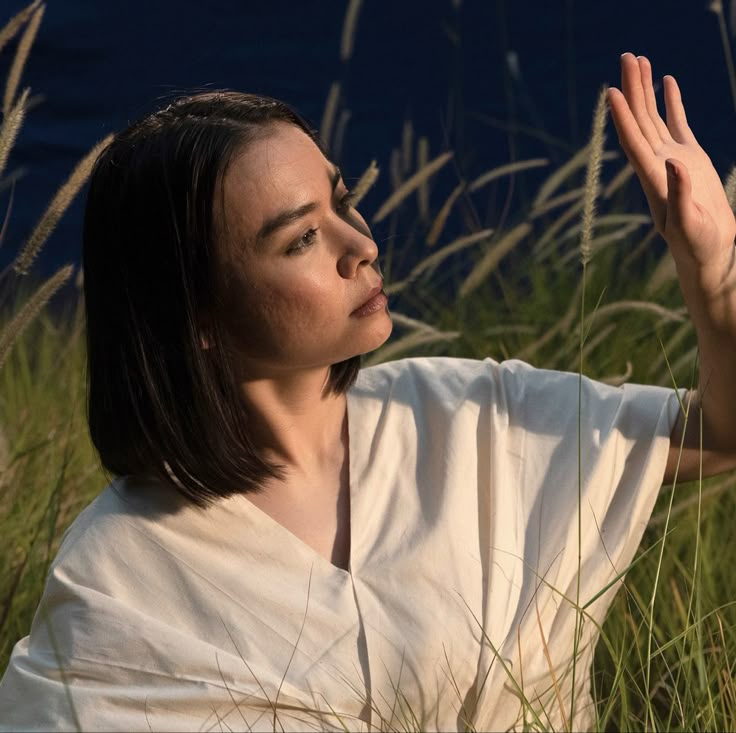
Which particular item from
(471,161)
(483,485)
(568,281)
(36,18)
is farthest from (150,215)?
(471,161)

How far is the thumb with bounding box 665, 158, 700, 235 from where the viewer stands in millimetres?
1461

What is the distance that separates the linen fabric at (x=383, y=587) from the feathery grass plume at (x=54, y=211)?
33cm

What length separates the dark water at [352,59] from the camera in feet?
11.4

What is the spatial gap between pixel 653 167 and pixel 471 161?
1871mm

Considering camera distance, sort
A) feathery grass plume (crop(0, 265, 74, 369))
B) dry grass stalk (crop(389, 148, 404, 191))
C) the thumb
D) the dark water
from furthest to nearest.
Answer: the dark water
dry grass stalk (crop(389, 148, 404, 191))
feathery grass plume (crop(0, 265, 74, 369))
the thumb

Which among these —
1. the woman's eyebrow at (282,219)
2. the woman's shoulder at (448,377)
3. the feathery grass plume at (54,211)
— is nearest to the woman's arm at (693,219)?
the woman's shoulder at (448,377)

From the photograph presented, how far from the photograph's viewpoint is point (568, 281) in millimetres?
2840

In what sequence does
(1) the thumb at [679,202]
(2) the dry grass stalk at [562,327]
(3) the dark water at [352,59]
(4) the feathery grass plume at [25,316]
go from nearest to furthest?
(1) the thumb at [679,202]
(4) the feathery grass plume at [25,316]
(2) the dry grass stalk at [562,327]
(3) the dark water at [352,59]

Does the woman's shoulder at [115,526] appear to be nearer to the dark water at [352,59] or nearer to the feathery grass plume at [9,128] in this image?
Result: the feathery grass plume at [9,128]

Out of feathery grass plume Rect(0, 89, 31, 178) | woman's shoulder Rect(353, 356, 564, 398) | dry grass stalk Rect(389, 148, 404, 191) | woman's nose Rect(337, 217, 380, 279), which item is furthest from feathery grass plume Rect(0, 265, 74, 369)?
dry grass stalk Rect(389, 148, 404, 191)

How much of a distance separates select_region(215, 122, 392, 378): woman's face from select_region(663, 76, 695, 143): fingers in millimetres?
414

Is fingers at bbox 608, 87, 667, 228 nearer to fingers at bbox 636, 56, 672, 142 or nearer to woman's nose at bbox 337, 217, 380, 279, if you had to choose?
fingers at bbox 636, 56, 672, 142

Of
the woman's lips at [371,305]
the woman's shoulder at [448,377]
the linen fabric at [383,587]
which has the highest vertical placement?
the woman's lips at [371,305]

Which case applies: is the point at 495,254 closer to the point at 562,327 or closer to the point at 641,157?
the point at 562,327
